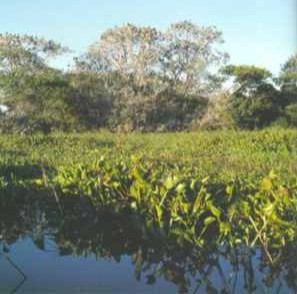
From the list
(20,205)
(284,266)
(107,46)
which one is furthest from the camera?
(107,46)

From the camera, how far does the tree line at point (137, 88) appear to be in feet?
26.8

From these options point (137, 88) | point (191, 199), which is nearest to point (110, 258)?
point (191, 199)

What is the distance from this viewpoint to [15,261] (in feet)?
5.24

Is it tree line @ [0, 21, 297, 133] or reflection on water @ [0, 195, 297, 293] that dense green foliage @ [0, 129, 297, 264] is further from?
tree line @ [0, 21, 297, 133]

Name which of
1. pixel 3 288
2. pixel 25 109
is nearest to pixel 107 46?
pixel 25 109

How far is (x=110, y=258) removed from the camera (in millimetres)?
1514

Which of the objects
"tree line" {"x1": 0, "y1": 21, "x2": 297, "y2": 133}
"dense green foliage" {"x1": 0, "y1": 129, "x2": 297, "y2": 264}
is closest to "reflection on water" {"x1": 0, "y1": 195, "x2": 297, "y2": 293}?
"dense green foliage" {"x1": 0, "y1": 129, "x2": 297, "y2": 264}

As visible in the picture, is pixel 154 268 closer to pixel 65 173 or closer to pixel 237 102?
pixel 65 173

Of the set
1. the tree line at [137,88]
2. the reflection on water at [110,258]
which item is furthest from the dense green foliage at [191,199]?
the tree line at [137,88]

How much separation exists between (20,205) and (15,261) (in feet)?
0.42

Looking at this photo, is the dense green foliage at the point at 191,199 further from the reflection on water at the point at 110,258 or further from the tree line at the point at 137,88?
the tree line at the point at 137,88

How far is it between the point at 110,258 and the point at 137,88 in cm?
914

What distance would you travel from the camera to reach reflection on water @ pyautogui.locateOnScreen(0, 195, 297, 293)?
145 cm

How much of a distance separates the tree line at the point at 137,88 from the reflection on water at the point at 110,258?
5.46 meters
